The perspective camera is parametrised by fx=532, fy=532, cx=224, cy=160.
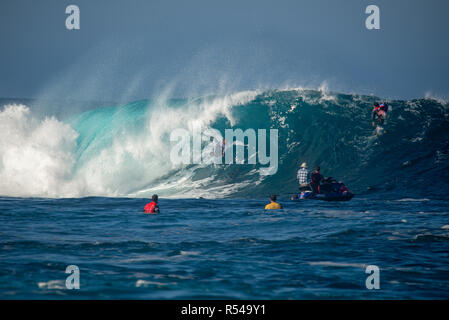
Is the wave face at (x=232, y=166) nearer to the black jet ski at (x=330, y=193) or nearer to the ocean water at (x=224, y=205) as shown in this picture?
the ocean water at (x=224, y=205)

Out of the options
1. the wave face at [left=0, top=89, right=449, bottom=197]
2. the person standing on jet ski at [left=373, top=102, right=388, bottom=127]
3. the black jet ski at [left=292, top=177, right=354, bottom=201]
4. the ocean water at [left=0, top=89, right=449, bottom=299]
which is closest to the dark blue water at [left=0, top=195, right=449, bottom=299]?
the ocean water at [left=0, top=89, right=449, bottom=299]

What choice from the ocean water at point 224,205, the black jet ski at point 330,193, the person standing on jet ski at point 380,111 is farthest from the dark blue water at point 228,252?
the person standing on jet ski at point 380,111

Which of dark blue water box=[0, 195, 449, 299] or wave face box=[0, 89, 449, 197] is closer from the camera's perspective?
dark blue water box=[0, 195, 449, 299]

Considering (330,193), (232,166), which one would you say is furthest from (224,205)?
(232,166)

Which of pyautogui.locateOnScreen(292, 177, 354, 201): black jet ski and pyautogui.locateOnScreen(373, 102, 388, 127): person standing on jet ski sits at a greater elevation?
pyautogui.locateOnScreen(373, 102, 388, 127): person standing on jet ski

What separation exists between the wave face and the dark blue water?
5247 mm

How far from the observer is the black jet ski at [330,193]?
18.3 meters

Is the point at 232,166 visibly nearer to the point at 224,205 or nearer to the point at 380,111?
the point at 224,205

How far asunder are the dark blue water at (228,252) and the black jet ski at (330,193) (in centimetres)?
144

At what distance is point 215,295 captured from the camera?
7391mm

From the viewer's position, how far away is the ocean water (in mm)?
8234

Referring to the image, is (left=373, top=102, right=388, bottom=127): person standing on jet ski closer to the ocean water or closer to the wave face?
the wave face
